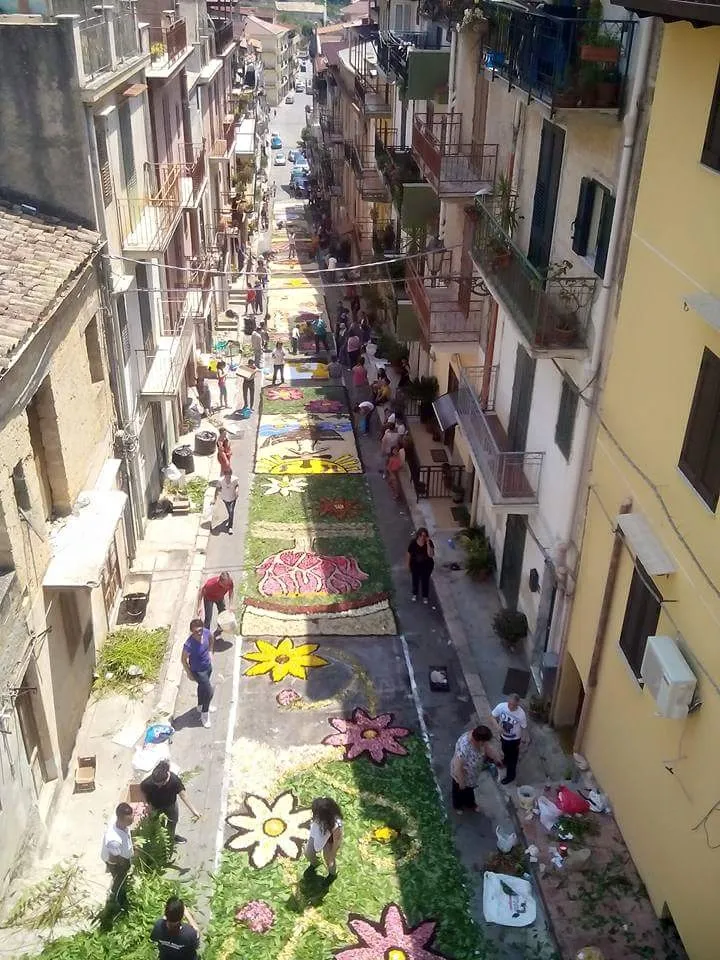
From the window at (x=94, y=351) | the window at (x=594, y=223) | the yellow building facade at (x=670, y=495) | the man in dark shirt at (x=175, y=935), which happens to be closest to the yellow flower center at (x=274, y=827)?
the man in dark shirt at (x=175, y=935)

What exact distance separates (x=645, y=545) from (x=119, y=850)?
7.79m

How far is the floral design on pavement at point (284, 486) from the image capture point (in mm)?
22719

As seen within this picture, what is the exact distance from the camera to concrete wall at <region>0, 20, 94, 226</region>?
45.4 ft

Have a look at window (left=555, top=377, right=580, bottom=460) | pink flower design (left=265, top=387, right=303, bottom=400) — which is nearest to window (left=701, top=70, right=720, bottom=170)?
window (left=555, top=377, right=580, bottom=460)

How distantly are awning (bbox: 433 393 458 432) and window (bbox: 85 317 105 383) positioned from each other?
882 centimetres

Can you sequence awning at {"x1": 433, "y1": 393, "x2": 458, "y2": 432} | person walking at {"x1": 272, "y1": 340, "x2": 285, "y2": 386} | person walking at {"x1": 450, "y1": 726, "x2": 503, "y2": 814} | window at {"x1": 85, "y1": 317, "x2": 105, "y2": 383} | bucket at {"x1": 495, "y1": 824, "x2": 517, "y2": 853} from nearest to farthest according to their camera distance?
bucket at {"x1": 495, "y1": 824, "x2": 517, "y2": 853} → person walking at {"x1": 450, "y1": 726, "x2": 503, "y2": 814} → window at {"x1": 85, "y1": 317, "x2": 105, "y2": 383} → awning at {"x1": 433, "y1": 393, "x2": 458, "y2": 432} → person walking at {"x1": 272, "y1": 340, "x2": 285, "y2": 386}

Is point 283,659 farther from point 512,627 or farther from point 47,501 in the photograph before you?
point 47,501

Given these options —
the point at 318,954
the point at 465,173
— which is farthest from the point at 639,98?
the point at 318,954

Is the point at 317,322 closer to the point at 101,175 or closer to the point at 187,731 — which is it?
the point at 101,175

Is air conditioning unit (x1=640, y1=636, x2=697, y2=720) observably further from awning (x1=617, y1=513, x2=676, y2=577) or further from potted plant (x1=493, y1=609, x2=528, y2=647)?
potted plant (x1=493, y1=609, x2=528, y2=647)

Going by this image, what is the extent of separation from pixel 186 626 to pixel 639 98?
12.6 meters

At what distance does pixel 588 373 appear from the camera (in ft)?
41.8

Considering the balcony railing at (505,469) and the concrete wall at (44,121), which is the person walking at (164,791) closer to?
the balcony railing at (505,469)

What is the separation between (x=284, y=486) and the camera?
75.6 feet
